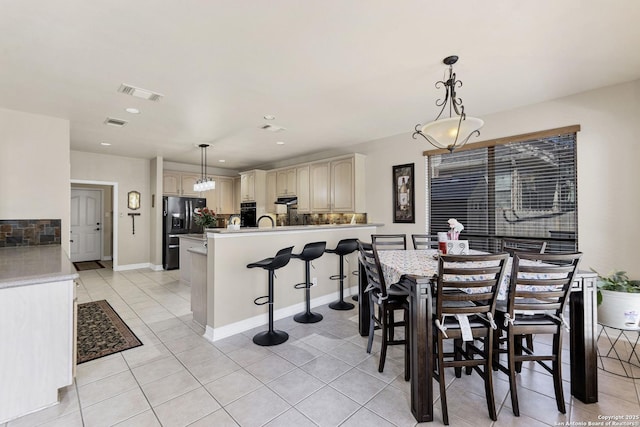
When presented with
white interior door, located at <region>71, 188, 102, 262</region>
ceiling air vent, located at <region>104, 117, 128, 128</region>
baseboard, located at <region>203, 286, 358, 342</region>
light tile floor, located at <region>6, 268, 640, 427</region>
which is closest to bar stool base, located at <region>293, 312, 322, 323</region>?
baseboard, located at <region>203, 286, 358, 342</region>

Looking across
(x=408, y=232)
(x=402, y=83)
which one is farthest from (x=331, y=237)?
(x=402, y=83)

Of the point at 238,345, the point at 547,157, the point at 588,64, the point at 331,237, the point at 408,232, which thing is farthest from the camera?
the point at 408,232

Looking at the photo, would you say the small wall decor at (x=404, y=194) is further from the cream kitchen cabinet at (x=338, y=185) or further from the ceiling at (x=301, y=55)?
the ceiling at (x=301, y=55)

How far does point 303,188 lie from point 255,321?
129 inches

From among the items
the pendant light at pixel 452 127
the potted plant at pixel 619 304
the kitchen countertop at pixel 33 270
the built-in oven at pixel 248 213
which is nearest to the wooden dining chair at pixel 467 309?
the pendant light at pixel 452 127

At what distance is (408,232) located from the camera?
15.3ft

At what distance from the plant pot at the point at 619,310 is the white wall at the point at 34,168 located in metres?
6.00

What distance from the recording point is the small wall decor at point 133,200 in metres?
6.53

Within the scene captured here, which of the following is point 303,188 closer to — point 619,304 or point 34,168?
point 34,168

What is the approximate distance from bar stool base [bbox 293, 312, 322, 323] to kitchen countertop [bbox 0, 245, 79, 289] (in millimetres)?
2236

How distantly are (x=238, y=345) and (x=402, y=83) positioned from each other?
307 centimetres

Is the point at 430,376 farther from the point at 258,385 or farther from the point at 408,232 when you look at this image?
the point at 408,232

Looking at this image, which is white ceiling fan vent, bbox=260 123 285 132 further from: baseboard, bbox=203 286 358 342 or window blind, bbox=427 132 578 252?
baseboard, bbox=203 286 358 342

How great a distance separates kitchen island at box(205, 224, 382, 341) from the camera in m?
3.01
